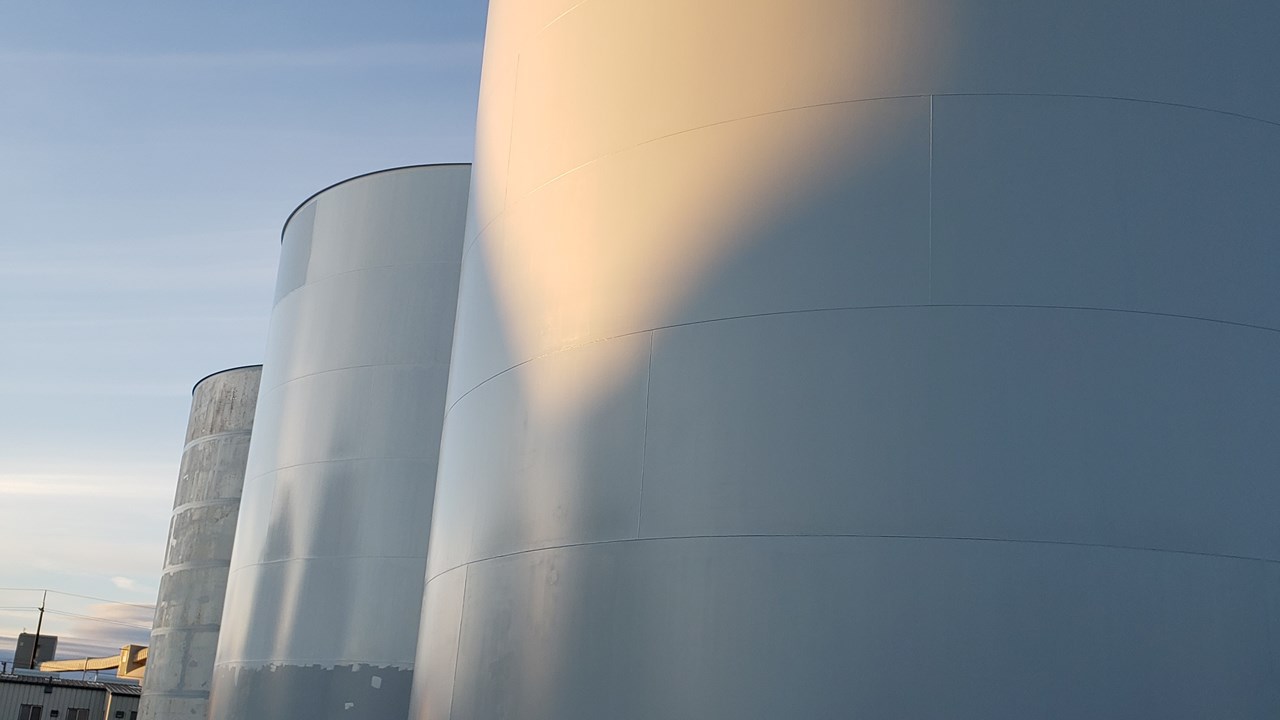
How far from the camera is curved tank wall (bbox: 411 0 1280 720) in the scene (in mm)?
5688

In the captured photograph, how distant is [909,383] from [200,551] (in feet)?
80.2

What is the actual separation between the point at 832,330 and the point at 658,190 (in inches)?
57.0

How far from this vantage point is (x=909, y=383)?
6070 mm

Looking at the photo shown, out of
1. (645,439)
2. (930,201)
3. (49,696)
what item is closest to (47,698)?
(49,696)

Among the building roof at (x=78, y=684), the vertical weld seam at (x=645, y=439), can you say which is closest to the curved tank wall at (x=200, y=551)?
the vertical weld seam at (x=645, y=439)

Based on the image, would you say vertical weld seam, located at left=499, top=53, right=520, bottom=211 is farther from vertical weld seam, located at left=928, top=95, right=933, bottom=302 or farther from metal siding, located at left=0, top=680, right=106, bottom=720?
metal siding, located at left=0, top=680, right=106, bottom=720

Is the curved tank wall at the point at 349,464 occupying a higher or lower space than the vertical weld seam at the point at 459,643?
higher

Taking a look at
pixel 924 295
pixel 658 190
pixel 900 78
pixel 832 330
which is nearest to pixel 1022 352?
pixel 924 295

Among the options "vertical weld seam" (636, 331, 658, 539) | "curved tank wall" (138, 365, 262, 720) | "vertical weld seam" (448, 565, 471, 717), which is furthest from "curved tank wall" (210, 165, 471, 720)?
"vertical weld seam" (636, 331, 658, 539)

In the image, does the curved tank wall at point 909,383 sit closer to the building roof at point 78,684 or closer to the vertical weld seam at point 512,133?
the vertical weld seam at point 512,133

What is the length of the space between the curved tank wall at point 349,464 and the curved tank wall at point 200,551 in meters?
8.33

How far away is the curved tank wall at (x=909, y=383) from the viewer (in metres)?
5.69

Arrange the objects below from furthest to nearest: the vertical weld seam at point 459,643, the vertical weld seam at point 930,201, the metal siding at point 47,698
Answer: the metal siding at point 47,698
the vertical weld seam at point 459,643
the vertical weld seam at point 930,201

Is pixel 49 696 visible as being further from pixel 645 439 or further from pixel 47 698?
pixel 645 439
